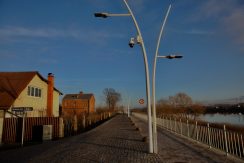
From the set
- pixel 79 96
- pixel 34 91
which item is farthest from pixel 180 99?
pixel 34 91

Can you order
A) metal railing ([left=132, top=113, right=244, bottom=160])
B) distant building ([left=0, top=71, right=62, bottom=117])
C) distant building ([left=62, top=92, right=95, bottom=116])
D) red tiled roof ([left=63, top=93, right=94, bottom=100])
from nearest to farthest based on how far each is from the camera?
metal railing ([left=132, top=113, right=244, bottom=160]), distant building ([left=0, top=71, right=62, bottom=117]), distant building ([left=62, top=92, right=95, bottom=116]), red tiled roof ([left=63, top=93, right=94, bottom=100])

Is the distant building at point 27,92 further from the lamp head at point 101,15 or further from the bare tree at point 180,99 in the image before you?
the bare tree at point 180,99

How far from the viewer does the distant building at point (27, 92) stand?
22.8m

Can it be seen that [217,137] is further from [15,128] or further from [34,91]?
[34,91]

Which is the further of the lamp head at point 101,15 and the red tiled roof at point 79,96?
the red tiled roof at point 79,96

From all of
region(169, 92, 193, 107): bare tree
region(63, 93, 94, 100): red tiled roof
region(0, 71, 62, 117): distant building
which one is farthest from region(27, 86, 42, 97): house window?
region(169, 92, 193, 107): bare tree

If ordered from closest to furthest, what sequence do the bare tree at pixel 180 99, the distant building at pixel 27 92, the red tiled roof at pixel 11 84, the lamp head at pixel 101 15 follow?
1. the lamp head at pixel 101 15
2. the red tiled roof at pixel 11 84
3. the distant building at pixel 27 92
4. the bare tree at pixel 180 99

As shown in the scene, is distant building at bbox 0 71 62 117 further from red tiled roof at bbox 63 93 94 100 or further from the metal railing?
red tiled roof at bbox 63 93 94 100

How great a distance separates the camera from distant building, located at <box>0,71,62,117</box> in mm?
22750

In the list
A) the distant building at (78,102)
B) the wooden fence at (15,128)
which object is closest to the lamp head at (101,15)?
the wooden fence at (15,128)

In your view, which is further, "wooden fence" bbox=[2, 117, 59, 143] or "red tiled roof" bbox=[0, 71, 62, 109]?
"red tiled roof" bbox=[0, 71, 62, 109]

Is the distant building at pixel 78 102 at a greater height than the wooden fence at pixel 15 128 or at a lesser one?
greater

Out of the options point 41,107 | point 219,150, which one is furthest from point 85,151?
point 41,107

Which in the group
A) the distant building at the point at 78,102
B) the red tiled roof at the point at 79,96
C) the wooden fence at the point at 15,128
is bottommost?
the wooden fence at the point at 15,128
